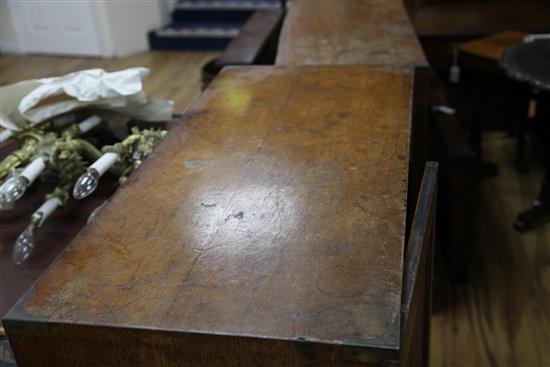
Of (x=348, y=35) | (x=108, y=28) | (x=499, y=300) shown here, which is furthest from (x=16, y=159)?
(x=499, y=300)

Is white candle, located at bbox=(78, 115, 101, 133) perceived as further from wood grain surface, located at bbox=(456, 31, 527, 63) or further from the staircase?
the staircase

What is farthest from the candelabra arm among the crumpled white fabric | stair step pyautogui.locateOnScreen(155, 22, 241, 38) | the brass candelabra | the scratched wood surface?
stair step pyautogui.locateOnScreen(155, 22, 241, 38)

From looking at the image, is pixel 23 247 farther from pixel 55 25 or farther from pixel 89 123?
pixel 55 25

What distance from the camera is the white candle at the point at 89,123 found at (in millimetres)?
1293

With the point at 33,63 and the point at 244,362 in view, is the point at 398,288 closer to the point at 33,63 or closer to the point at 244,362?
the point at 244,362

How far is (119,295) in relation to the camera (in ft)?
2.22

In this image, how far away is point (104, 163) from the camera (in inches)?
42.2

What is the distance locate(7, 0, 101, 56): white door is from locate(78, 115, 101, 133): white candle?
213 millimetres

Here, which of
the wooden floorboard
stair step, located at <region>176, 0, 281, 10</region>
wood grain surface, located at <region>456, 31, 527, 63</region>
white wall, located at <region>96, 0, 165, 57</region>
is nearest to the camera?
white wall, located at <region>96, 0, 165, 57</region>

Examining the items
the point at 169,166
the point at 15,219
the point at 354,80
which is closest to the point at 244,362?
the point at 169,166

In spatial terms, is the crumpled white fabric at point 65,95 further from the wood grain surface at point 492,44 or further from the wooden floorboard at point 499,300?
the wood grain surface at point 492,44

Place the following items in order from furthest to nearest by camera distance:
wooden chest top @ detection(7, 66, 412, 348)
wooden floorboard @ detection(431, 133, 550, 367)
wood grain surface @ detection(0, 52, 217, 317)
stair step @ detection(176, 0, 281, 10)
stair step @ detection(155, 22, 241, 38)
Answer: stair step @ detection(176, 0, 281, 10) → stair step @ detection(155, 22, 241, 38) → wooden floorboard @ detection(431, 133, 550, 367) → wood grain surface @ detection(0, 52, 217, 317) → wooden chest top @ detection(7, 66, 412, 348)

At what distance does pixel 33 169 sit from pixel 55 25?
0.49 m

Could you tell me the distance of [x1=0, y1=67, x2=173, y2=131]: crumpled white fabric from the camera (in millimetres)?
1268
